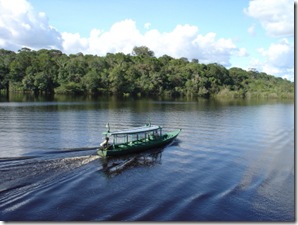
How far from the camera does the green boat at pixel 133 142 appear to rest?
35.2 m

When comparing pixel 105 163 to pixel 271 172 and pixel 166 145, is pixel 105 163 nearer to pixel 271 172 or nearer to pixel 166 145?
pixel 166 145

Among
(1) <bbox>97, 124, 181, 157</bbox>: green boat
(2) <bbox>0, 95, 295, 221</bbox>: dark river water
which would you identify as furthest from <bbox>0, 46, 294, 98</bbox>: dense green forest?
(1) <bbox>97, 124, 181, 157</bbox>: green boat

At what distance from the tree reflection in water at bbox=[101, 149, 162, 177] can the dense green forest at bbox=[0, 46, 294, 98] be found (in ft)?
357

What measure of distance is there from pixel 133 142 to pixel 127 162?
16.1 ft

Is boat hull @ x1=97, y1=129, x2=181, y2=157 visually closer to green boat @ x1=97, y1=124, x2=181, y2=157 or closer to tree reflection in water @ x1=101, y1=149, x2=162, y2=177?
green boat @ x1=97, y1=124, x2=181, y2=157

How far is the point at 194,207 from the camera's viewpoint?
2312 cm

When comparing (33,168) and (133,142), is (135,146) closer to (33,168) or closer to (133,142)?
(133,142)

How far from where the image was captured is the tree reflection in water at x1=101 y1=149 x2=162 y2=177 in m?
31.3

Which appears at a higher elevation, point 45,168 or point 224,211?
point 45,168

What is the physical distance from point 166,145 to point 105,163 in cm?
1223

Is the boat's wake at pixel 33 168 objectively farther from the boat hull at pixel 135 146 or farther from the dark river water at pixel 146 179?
the boat hull at pixel 135 146

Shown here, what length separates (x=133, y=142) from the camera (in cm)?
3872

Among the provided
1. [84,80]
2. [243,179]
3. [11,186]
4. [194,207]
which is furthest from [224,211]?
[84,80]

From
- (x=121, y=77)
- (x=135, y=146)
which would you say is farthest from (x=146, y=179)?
(x=121, y=77)
